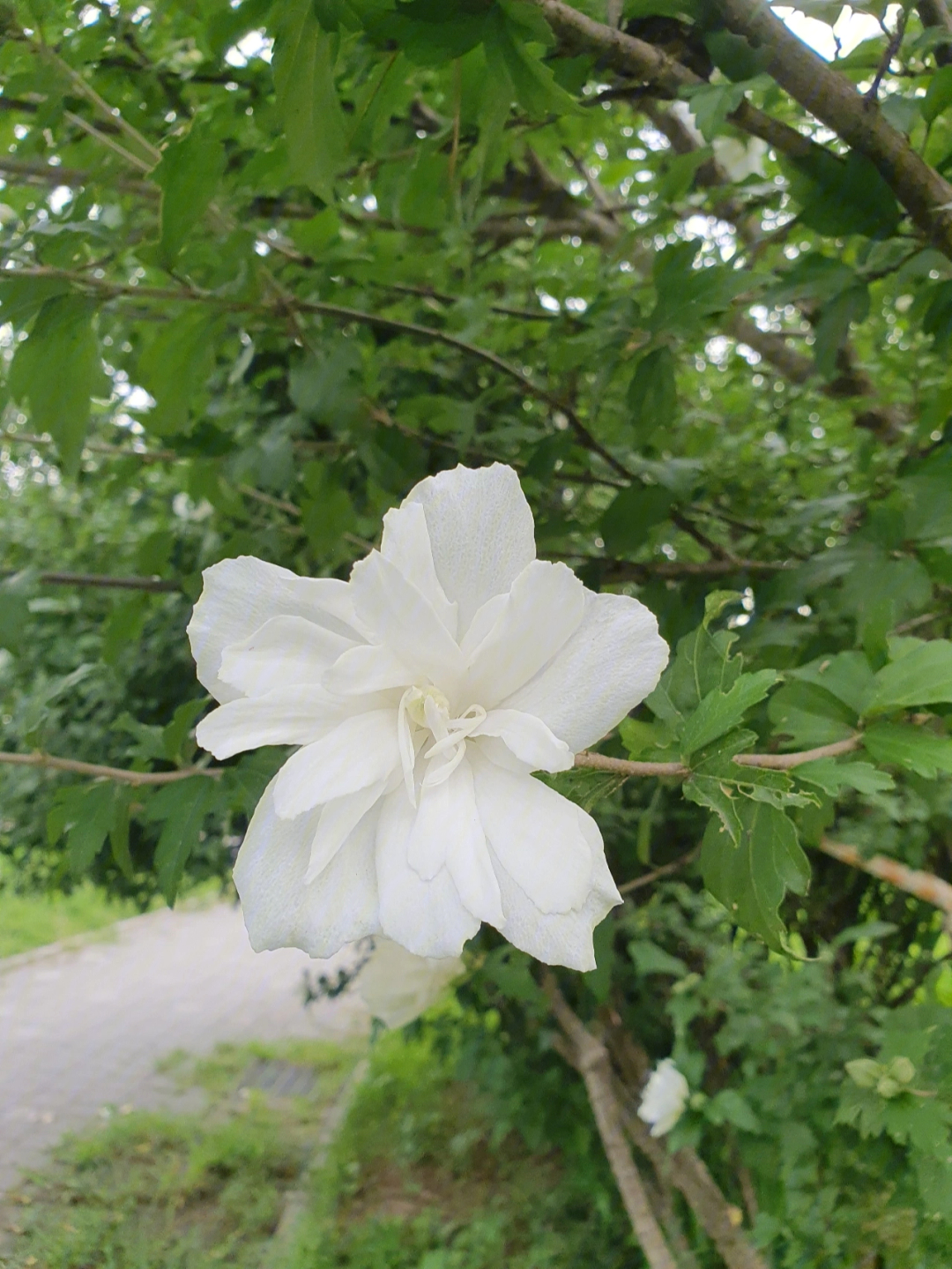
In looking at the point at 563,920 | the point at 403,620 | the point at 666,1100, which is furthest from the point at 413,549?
the point at 666,1100

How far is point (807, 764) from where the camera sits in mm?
354

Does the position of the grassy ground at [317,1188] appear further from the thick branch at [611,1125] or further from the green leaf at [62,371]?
the green leaf at [62,371]

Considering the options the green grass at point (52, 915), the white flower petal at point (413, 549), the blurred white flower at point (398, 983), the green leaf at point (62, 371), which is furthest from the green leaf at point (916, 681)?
the green grass at point (52, 915)

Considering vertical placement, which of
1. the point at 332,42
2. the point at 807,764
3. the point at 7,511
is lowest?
the point at 807,764

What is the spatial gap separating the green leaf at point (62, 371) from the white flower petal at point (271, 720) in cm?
34

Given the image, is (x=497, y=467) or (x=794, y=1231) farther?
(x=794, y=1231)

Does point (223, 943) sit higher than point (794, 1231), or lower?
higher

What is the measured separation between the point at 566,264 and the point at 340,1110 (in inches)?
50.8

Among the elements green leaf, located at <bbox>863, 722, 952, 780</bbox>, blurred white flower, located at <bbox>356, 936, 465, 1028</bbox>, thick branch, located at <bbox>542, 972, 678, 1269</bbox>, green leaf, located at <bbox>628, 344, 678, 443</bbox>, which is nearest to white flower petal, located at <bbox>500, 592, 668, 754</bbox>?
green leaf, located at <bbox>863, 722, 952, 780</bbox>

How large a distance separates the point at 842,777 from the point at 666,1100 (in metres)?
0.79

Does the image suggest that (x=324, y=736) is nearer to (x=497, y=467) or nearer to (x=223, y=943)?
(x=497, y=467)

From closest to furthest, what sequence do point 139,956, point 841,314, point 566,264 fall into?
point 841,314 < point 566,264 < point 139,956

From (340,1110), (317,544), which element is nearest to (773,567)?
(317,544)

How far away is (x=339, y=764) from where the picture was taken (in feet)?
0.95
